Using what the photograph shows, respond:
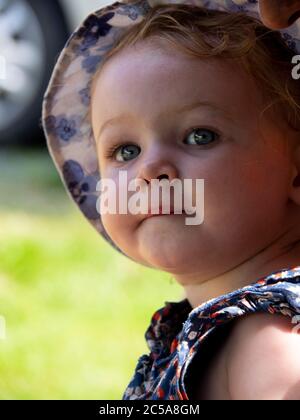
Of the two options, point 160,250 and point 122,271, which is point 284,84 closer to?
point 160,250

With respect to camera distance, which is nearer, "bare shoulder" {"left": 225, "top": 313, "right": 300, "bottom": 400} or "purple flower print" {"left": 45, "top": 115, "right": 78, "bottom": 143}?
"bare shoulder" {"left": 225, "top": 313, "right": 300, "bottom": 400}

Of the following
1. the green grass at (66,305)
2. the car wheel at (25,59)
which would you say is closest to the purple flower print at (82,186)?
the green grass at (66,305)

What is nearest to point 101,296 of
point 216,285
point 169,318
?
point 169,318

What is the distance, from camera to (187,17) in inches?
63.7

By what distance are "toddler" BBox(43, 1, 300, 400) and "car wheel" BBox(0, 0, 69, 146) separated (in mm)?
2760

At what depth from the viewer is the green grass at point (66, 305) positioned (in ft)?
8.34

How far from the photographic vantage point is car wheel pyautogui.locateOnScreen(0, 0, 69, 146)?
171 inches

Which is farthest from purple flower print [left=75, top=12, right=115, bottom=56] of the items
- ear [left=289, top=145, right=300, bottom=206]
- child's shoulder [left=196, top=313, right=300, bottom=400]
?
child's shoulder [left=196, top=313, right=300, bottom=400]

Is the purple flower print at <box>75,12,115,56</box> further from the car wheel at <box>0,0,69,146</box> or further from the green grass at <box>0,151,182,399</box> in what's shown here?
the car wheel at <box>0,0,69,146</box>

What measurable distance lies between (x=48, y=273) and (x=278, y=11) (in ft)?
6.70

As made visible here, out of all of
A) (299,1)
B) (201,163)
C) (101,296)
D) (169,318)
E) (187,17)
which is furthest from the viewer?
(101,296)

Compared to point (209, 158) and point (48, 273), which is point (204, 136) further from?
point (48, 273)

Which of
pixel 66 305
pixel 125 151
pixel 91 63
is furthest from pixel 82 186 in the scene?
pixel 66 305

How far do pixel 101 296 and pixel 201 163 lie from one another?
1.59 m
